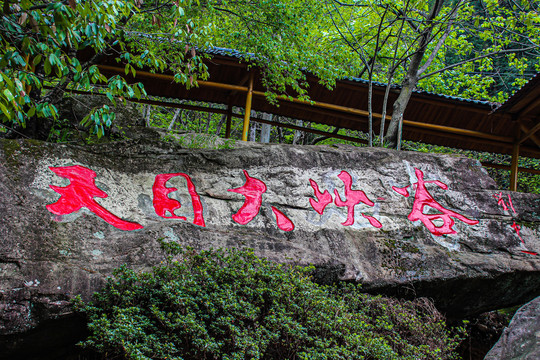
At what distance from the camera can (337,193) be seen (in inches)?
199

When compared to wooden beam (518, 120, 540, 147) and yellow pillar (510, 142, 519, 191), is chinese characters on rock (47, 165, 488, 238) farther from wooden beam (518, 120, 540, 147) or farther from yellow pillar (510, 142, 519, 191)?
yellow pillar (510, 142, 519, 191)

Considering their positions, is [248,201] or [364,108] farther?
[364,108]

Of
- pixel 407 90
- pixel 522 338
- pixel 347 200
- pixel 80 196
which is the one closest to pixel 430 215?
pixel 347 200

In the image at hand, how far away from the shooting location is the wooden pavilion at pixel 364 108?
7.70 meters

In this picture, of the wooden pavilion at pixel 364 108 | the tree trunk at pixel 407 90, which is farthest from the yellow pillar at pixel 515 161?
the tree trunk at pixel 407 90

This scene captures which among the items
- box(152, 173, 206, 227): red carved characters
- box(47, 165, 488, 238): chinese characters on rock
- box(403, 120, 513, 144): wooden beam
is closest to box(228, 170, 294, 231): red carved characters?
box(47, 165, 488, 238): chinese characters on rock

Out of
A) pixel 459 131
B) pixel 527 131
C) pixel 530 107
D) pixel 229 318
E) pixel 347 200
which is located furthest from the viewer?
pixel 459 131

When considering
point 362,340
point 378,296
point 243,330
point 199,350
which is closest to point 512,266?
point 378,296

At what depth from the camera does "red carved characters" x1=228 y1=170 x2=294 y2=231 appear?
4521mm

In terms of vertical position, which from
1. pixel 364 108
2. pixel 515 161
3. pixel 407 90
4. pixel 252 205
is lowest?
pixel 252 205

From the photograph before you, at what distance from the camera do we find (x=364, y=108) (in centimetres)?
862

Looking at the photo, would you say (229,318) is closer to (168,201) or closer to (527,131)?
(168,201)

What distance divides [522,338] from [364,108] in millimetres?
6274

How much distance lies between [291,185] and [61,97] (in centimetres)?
318
